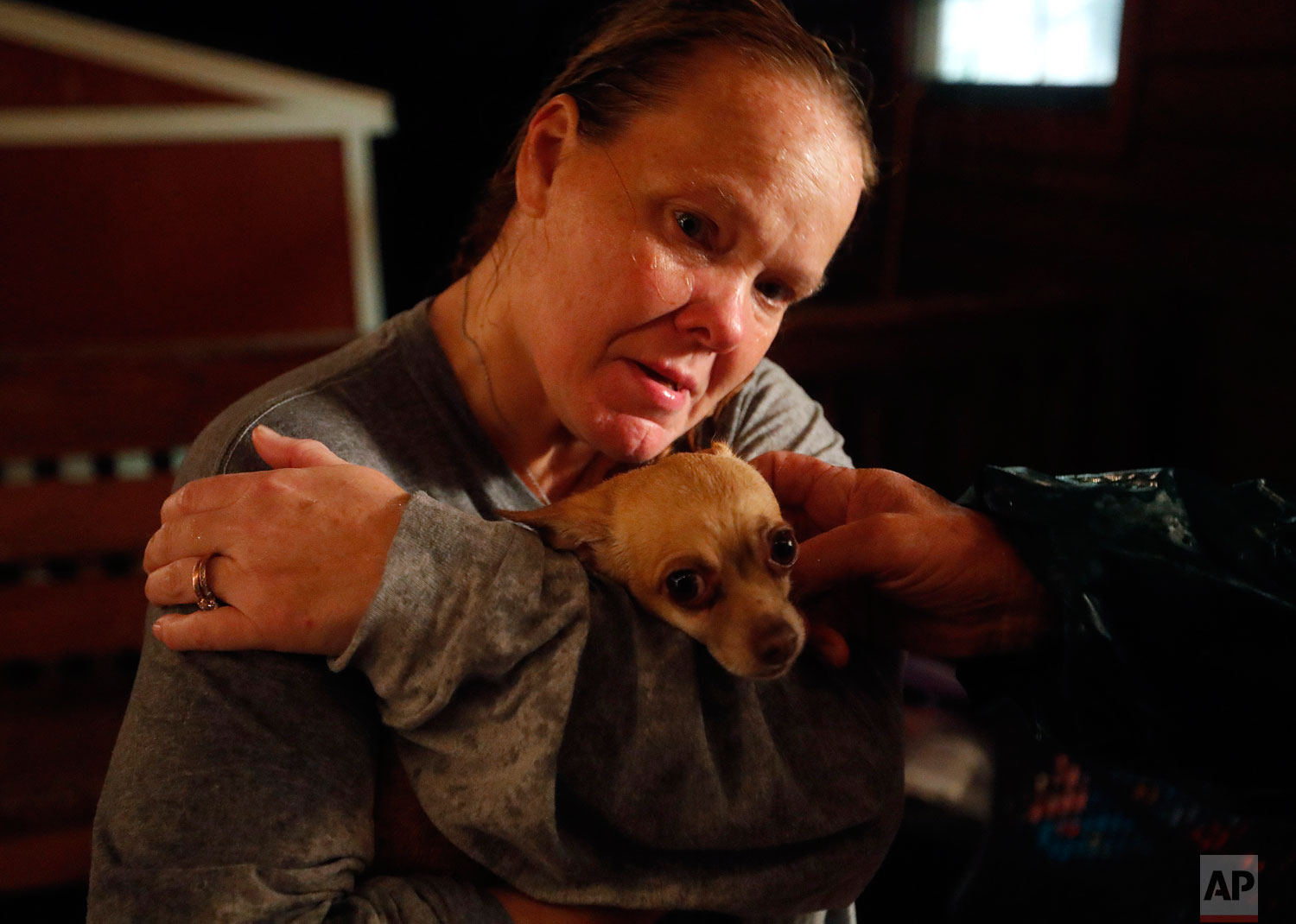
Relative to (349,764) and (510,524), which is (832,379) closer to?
(510,524)

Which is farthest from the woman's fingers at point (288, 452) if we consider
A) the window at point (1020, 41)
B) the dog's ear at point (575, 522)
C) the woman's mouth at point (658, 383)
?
the window at point (1020, 41)

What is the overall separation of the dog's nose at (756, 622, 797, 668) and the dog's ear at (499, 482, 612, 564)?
256mm

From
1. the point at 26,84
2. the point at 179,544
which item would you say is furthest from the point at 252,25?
the point at 179,544

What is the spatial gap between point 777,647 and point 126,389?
200 cm

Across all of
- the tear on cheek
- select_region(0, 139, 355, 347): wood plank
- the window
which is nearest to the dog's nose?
the tear on cheek

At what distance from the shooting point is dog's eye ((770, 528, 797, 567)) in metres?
1.10

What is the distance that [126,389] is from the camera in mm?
2312

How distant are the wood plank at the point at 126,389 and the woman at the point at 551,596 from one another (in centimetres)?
130

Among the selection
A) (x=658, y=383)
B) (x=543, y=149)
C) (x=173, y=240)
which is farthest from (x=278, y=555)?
(x=173, y=240)

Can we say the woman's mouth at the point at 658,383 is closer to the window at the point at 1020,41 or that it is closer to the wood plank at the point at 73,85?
the window at the point at 1020,41

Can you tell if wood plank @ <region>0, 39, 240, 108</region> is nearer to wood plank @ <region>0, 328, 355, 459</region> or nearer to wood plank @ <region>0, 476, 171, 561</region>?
wood plank @ <region>0, 328, 355, 459</region>

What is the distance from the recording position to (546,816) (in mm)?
889

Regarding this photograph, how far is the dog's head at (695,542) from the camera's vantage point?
1.06 metres

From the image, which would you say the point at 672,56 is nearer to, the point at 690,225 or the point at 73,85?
the point at 690,225
